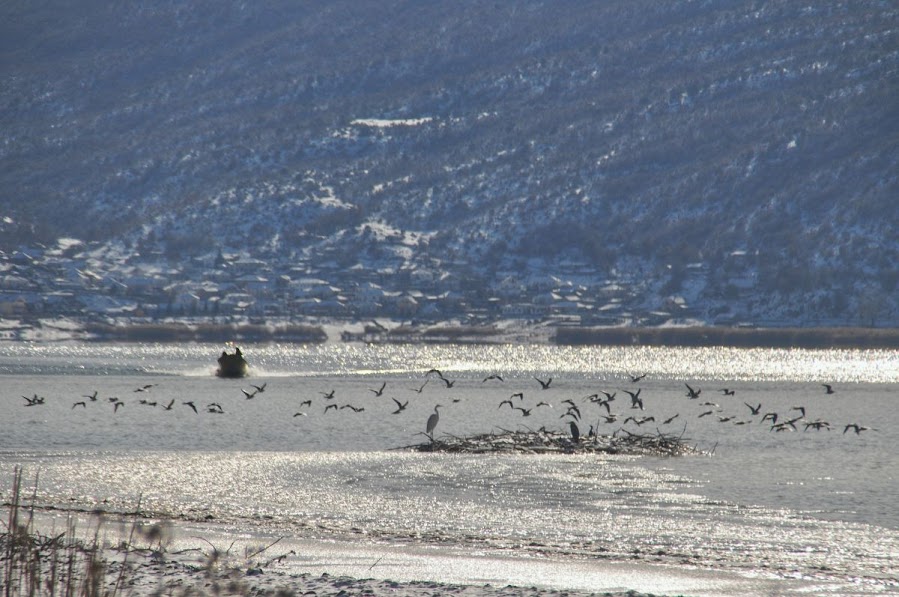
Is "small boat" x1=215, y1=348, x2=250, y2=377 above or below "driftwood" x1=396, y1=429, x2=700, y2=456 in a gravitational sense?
below

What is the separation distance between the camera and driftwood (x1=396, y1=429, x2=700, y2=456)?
51531 millimetres

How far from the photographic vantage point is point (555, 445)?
5234 cm

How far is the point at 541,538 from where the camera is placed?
31547mm

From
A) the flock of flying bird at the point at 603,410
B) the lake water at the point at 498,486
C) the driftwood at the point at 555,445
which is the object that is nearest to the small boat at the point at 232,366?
the flock of flying bird at the point at 603,410

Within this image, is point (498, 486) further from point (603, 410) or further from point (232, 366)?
point (232, 366)

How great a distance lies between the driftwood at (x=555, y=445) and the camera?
169 ft

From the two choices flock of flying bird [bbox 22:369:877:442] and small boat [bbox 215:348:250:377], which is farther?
small boat [bbox 215:348:250:377]

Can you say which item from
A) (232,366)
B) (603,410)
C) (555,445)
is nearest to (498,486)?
(555,445)

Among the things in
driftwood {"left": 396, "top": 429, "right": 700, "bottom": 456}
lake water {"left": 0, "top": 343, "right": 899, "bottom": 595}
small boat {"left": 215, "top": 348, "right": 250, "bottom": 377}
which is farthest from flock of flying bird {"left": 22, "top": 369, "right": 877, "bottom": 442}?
small boat {"left": 215, "top": 348, "right": 250, "bottom": 377}

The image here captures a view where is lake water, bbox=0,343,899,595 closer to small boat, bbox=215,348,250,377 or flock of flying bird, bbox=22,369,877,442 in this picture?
flock of flying bird, bbox=22,369,877,442

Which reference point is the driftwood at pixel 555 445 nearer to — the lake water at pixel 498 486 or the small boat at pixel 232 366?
the lake water at pixel 498 486

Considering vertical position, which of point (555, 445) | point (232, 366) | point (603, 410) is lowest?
point (232, 366)

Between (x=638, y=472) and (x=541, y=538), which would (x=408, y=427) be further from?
(x=541, y=538)

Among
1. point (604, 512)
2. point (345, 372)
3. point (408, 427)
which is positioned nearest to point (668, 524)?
point (604, 512)
